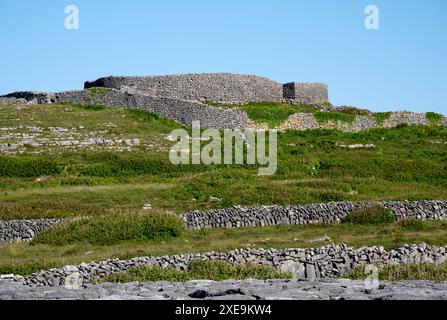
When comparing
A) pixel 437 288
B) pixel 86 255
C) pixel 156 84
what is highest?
pixel 156 84

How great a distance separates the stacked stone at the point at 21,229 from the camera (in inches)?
1063

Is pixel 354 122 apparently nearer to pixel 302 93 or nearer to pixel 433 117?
pixel 433 117

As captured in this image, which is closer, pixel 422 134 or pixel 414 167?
pixel 414 167

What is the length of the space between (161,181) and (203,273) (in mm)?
18007

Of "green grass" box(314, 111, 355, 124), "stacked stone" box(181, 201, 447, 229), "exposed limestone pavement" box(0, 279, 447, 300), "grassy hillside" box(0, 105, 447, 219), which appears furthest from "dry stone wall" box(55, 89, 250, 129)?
"exposed limestone pavement" box(0, 279, 447, 300)

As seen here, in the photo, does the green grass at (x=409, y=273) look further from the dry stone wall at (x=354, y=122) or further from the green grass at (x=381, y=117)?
the green grass at (x=381, y=117)

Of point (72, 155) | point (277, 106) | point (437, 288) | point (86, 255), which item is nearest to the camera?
point (437, 288)

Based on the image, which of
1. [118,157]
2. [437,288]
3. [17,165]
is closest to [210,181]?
[118,157]

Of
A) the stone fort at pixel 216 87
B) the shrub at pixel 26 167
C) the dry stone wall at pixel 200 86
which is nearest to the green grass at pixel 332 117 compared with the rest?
the stone fort at pixel 216 87

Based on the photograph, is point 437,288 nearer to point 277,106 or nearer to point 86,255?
point 86,255

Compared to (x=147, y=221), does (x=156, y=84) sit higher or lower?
higher

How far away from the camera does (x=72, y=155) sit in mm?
42000
